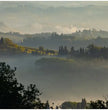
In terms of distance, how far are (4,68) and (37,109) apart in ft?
41.8

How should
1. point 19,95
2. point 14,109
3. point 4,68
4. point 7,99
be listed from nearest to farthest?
point 14,109
point 7,99
point 19,95
point 4,68

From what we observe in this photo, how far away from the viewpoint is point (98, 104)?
182 ft

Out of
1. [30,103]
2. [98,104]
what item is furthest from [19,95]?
[98,104]

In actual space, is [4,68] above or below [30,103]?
above

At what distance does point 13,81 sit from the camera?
Result: 59.8 metres

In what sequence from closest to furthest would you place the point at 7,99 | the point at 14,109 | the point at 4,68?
the point at 14,109, the point at 7,99, the point at 4,68

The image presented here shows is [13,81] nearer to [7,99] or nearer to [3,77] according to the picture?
[3,77]

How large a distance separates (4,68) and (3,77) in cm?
248

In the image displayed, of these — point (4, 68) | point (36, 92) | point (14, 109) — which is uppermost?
point (4, 68)

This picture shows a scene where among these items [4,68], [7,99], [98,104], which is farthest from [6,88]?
[98,104]

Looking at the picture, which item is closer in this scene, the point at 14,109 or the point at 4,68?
the point at 14,109

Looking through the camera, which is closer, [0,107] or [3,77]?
[0,107]

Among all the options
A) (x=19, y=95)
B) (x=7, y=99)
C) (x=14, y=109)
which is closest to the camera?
(x=14, y=109)

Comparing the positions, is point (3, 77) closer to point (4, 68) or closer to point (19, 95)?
point (4, 68)
